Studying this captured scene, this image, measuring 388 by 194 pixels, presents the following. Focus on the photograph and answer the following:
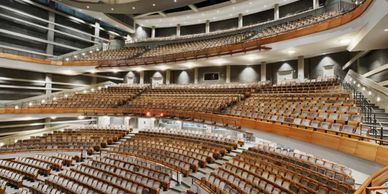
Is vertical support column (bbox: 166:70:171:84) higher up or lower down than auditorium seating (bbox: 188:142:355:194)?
higher up

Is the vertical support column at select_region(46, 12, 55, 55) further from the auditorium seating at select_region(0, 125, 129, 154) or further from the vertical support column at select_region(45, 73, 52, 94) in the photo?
the auditorium seating at select_region(0, 125, 129, 154)

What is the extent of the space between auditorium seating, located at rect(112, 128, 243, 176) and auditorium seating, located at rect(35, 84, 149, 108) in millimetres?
2433

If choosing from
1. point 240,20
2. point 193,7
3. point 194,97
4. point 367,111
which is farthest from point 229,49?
point 367,111

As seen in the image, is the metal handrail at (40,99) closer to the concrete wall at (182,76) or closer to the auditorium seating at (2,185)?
the concrete wall at (182,76)

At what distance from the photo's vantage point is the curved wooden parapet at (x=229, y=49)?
537 centimetres

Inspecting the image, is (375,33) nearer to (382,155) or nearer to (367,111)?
(367,111)

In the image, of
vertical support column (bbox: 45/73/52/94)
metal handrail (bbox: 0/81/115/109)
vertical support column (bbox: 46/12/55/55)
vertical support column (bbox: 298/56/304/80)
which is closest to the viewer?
metal handrail (bbox: 0/81/115/109)

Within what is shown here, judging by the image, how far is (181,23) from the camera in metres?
13.2

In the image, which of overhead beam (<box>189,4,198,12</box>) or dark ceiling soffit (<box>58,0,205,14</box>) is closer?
dark ceiling soffit (<box>58,0,205,14</box>)

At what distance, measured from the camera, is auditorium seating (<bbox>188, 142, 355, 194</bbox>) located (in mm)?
3283

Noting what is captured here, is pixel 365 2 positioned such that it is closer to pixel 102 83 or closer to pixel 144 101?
pixel 144 101

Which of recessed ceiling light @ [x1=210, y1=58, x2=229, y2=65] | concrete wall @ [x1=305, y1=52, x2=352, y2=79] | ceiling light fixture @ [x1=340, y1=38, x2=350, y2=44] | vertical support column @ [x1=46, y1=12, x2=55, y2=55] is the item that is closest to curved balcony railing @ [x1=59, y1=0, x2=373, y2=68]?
recessed ceiling light @ [x1=210, y1=58, x2=229, y2=65]

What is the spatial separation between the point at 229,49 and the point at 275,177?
5.58 m

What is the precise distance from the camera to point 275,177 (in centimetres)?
376
